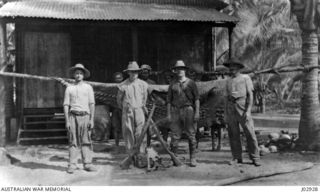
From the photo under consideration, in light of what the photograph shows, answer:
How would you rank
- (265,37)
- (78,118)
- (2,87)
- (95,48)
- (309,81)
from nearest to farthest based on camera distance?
(78,118), (309,81), (2,87), (95,48), (265,37)

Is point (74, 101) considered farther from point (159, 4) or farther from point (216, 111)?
point (159, 4)

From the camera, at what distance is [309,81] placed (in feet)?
30.7

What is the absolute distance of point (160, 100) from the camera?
9.88m

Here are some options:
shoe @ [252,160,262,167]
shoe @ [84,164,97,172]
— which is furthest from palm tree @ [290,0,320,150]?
shoe @ [84,164,97,172]

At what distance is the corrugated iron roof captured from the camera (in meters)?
11.1

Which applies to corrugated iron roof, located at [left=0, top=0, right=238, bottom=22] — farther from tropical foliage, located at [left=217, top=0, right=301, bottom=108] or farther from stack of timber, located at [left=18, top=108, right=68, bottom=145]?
tropical foliage, located at [left=217, top=0, right=301, bottom=108]

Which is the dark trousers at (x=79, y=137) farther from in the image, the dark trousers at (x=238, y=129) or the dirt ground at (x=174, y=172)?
the dark trousers at (x=238, y=129)

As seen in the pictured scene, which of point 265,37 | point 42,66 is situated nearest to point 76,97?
point 42,66

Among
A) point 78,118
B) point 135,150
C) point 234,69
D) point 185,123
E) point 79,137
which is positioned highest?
point 234,69

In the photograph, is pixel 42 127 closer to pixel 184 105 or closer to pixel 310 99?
pixel 184 105

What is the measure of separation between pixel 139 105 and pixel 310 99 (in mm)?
4121

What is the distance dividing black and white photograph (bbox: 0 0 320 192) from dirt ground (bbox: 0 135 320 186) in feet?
0.07

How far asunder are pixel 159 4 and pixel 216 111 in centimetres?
506

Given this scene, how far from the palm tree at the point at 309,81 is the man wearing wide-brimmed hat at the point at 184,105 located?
3032 millimetres
